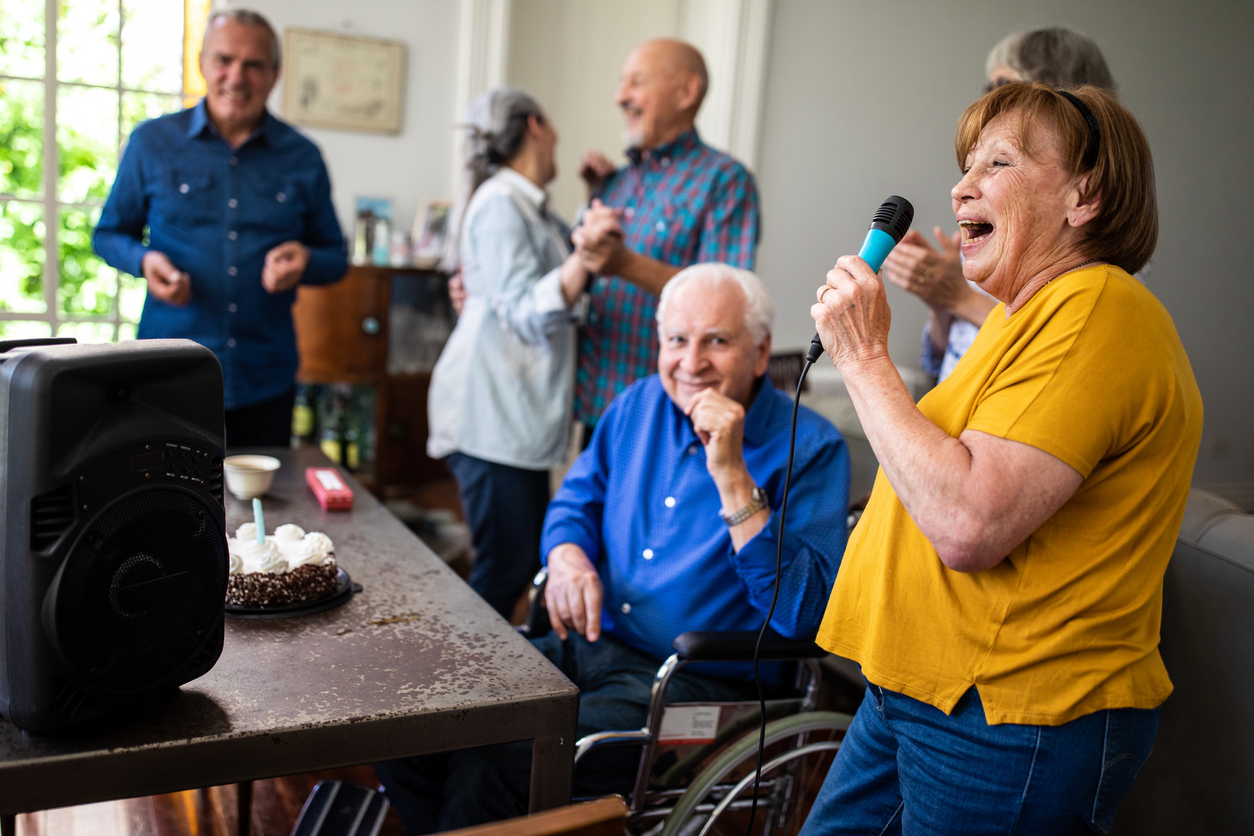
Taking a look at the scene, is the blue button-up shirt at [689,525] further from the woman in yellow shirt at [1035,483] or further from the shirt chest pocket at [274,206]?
the shirt chest pocket at [274,206]

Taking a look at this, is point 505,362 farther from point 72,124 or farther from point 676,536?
point 72,124

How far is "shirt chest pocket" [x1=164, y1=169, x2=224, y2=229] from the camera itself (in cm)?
236

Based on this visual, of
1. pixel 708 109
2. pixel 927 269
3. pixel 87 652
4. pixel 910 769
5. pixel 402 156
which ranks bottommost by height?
pixel 910 769

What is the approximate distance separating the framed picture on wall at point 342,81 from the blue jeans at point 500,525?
2.26 m

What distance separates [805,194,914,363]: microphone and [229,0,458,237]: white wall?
3.37 m

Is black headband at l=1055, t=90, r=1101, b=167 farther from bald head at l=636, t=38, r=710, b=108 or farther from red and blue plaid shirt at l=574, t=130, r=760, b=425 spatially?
bald head at l=636, t=38, r=710, b=108

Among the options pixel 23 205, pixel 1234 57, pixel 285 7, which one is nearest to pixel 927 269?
pixel 285 7

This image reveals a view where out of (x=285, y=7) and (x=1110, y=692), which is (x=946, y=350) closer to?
(x=1110, y=692)

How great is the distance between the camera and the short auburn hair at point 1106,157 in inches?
36.5

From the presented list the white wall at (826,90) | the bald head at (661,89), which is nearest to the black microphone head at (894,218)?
the bald head at (661,89)

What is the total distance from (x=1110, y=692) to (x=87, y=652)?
0.97 metres

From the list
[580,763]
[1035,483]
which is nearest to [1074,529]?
[1035,483]

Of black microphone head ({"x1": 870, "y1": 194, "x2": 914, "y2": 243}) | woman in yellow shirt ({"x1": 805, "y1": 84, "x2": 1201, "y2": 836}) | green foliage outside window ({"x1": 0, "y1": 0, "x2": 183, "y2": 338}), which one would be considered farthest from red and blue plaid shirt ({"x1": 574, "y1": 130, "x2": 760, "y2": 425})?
green foliage outside window ({"x1": 0, "y1": 0, "x2": 183, "y2": 338})

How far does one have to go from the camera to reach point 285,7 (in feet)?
12.5
